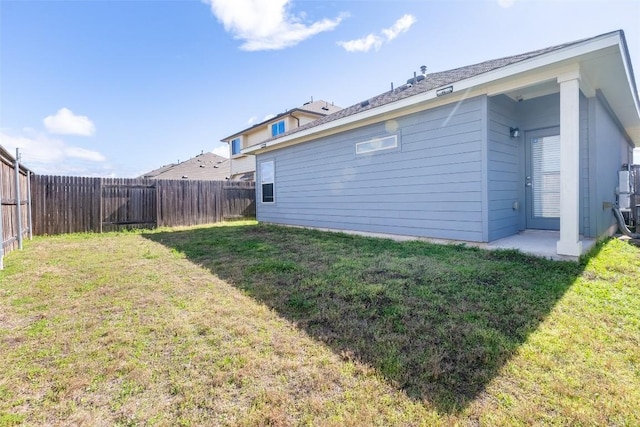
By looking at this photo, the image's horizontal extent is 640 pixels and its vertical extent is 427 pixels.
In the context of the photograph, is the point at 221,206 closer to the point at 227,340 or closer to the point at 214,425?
the point at 227,340

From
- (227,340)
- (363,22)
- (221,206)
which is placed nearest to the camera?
(227,340)

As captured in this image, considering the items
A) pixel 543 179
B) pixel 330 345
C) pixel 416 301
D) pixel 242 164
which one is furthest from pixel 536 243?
pixel 242 164

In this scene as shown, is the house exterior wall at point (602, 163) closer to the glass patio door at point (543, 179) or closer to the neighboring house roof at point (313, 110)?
the glass patio door at point (543, 179)

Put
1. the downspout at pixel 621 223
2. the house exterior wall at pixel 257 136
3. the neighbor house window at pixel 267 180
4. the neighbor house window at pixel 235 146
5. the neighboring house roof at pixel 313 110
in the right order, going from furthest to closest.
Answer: the neighbor house window at pixel 235 146, the house exterior wall at pixel 257 136, the neighboring house roof at pixel 313 110, the neighbor house window at pixel 267 180, the downspout at pixel 621 223

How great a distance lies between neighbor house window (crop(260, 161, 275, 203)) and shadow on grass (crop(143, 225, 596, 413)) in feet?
16.1

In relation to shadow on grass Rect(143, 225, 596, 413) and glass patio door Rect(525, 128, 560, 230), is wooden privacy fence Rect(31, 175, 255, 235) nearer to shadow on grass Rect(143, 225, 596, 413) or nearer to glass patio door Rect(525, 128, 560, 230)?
shadow on grass Rect(143, 225, 596, 413)

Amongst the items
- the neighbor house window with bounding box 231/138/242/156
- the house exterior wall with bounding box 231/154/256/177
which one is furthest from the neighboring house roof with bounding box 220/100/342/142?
the house exterior wall with bounding box 231/154/256/177

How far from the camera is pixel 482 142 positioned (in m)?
4.81

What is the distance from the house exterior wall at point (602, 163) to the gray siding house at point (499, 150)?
0.02 m

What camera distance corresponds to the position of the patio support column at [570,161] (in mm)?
3939

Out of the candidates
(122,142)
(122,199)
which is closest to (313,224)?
(122,199)

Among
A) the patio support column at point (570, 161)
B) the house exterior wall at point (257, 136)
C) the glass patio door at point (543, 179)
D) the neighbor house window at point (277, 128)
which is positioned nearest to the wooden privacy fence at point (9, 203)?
the patio support column at point (570, 161)

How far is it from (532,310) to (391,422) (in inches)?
76.2

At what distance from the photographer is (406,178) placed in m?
5.96
